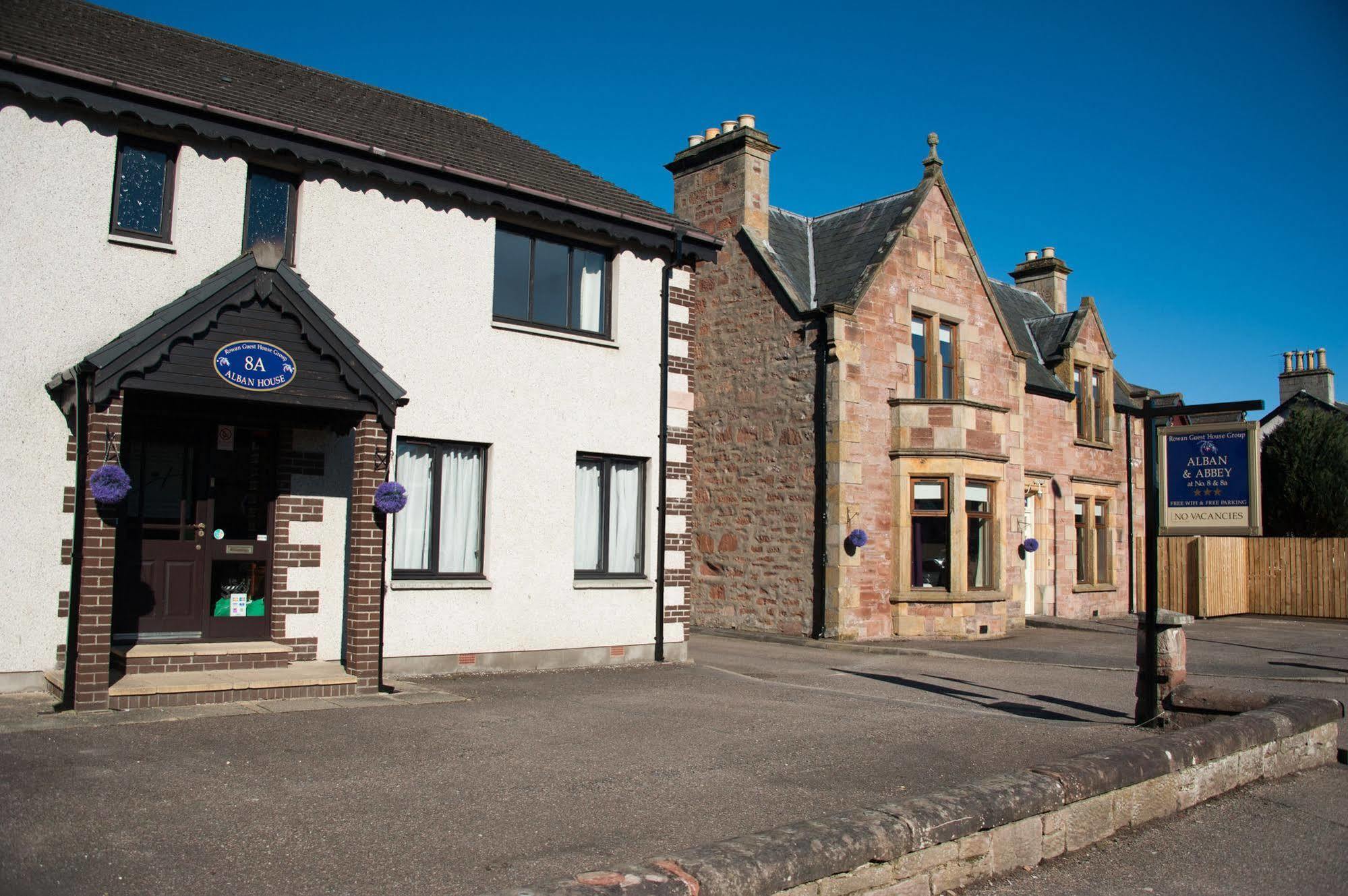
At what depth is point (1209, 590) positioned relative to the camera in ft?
91.5

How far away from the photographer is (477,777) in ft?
24.2

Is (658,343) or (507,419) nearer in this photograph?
(507,419)

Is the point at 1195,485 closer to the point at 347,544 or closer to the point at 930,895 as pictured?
the point at 930,895

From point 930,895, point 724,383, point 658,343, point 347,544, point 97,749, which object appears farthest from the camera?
point 724,383

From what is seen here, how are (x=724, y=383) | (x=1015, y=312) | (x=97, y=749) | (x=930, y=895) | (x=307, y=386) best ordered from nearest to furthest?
(x=930, y=895) → (x=97, y=749) → (x=307, y=386) → (x=724, y=383) → (x=1015, y=312)

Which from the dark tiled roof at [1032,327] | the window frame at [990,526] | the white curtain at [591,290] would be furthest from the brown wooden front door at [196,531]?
the dark tiled roof at [1032,327]

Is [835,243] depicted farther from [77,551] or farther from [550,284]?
[77,551]

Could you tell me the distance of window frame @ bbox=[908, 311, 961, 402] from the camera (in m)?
20.5

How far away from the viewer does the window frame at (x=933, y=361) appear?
20500 mm

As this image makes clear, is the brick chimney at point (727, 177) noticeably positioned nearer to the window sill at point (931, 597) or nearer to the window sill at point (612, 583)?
the window sill at point (931, 597)

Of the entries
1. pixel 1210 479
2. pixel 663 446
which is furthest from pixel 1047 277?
pixel 1210 479

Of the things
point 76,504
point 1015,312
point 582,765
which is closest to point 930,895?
point 582,765

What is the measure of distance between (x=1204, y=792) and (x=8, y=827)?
25.9 feet

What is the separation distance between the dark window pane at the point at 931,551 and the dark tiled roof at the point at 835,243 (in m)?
4.47
